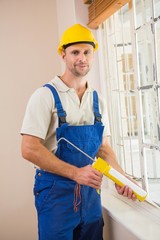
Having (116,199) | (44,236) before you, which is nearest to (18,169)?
(116,199)

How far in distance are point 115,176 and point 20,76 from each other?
1.47 meters

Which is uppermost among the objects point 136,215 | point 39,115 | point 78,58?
point 78,58

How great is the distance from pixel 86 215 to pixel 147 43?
38.7 inches

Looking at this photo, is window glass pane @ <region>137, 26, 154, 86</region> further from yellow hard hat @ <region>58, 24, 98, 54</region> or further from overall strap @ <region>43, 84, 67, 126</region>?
overall strap @ <region>43, 84, 67, 126</region>

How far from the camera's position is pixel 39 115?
1469 millimetres

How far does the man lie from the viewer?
1448mm

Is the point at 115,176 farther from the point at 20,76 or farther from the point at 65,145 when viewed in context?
the point at 20,76

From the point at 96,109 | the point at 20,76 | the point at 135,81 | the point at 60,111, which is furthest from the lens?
the point at 20,76

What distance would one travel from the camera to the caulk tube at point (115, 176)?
1365 mm

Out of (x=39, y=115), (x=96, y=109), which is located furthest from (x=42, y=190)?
(x=96, y=109)

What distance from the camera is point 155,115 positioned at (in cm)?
166

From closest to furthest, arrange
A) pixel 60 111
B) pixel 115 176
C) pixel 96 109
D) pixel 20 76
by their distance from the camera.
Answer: pixel 115 176 < pixel 60 111 < pixel 96 109 < pixel 20 76

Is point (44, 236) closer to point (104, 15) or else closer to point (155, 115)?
point (155, 115)

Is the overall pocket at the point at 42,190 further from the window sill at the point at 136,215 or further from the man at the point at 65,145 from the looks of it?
the window sill at the point at 136,215
